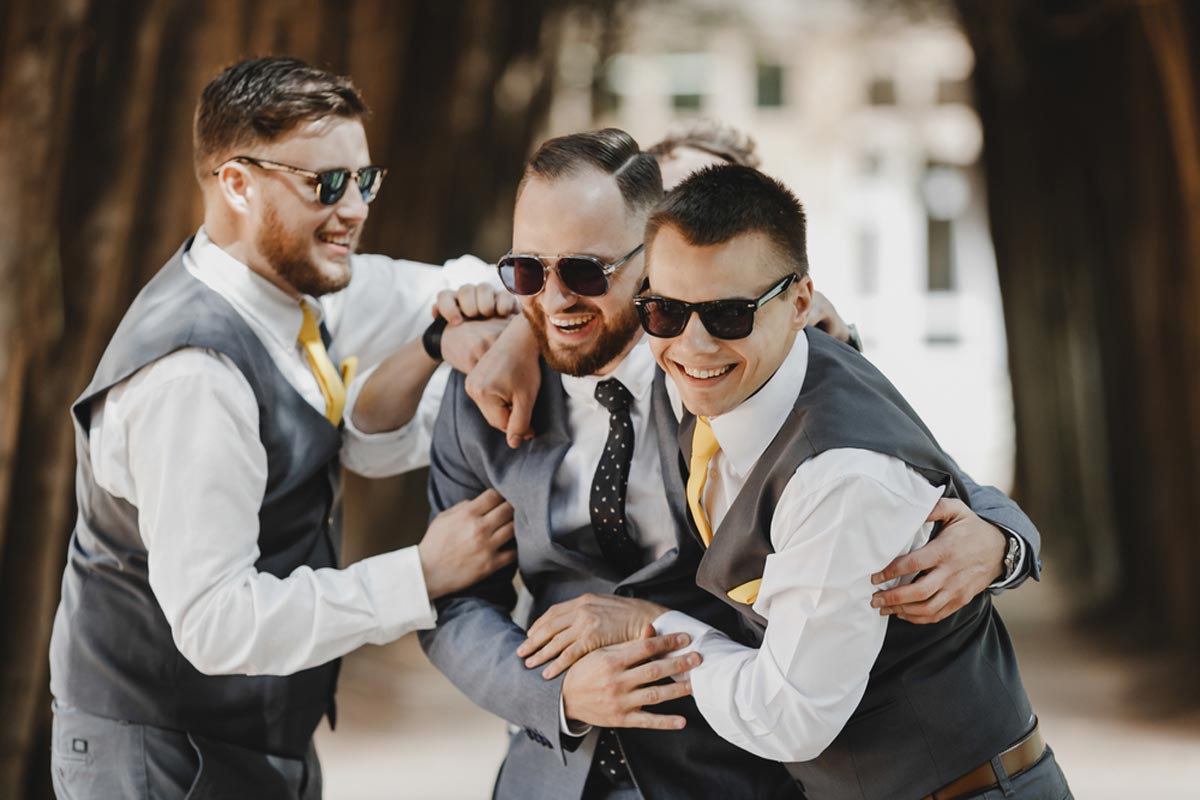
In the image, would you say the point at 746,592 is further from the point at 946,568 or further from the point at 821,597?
the point at 946,568

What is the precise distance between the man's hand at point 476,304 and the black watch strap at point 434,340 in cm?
3

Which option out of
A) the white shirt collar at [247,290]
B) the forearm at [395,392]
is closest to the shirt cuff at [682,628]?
the forearm at [395,392]

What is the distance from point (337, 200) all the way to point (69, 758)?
50.6 inches

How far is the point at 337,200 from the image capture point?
2918 mm

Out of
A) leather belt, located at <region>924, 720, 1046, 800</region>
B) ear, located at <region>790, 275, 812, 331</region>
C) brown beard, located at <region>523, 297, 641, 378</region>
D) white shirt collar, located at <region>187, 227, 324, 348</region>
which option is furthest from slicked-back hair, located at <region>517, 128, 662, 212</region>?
leather belt, located at <region>924, 720, 1046, 800</region>

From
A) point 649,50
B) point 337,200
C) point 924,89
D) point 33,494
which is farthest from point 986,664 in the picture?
point 924,89

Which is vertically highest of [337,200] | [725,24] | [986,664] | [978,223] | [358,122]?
[725,24]

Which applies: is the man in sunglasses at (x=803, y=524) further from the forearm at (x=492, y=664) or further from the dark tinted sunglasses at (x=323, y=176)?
the dark tinted sunglasses at (x=323, y=176)

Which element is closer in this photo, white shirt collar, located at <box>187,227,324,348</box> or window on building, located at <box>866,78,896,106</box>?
white shirt collar, located at <box>187,227,324,348</box>

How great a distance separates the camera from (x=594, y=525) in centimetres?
264

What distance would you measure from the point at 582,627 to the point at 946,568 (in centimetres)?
67

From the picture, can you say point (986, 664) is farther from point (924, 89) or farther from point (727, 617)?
point (924, 89)

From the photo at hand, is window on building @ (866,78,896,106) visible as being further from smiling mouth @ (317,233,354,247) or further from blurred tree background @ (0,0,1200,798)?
smiling mouth @ (317,233,354,247)

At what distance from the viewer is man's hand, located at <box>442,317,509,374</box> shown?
283cm
